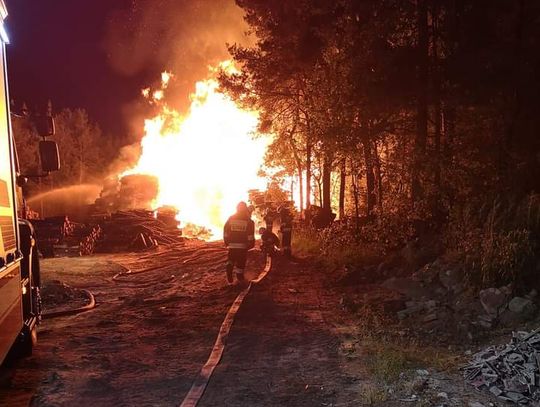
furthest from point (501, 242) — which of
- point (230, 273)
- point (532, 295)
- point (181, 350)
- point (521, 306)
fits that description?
point (230, 273)

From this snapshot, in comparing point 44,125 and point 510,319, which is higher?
point 44,125

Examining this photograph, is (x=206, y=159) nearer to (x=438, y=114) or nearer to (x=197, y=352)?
(x=438, y=114)

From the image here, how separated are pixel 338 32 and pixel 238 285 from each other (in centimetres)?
741

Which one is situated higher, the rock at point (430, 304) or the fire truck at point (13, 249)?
the fire truck at point (13, 249)

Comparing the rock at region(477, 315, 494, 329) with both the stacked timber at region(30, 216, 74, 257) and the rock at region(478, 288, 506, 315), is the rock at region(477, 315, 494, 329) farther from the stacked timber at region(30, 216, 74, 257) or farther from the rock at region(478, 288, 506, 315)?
the stacked timber at region(30, 216, 74, 257)

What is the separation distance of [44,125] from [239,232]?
548 cm

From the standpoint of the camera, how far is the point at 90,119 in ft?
265

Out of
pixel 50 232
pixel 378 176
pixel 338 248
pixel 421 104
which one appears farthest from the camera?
pixel 50 232

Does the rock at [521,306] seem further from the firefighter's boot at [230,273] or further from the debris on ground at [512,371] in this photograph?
the firefighter's boot at [230,273]

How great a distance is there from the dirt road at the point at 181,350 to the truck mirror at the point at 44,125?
280 centimetres

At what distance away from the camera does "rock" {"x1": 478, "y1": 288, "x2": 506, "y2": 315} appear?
7.29 m

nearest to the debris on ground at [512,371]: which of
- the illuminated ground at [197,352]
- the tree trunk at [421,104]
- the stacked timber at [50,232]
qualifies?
the illuminated ground at [197,352]

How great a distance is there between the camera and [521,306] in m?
6.93

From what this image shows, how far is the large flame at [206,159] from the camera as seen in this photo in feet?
96.7
